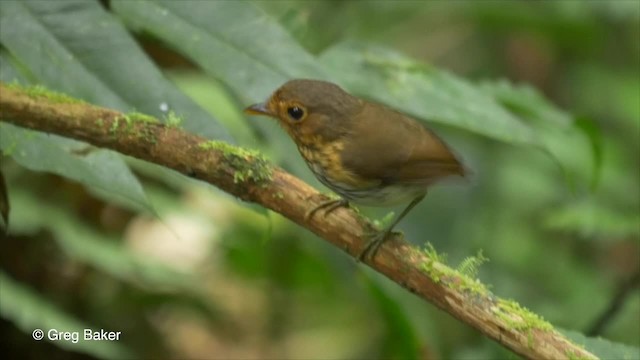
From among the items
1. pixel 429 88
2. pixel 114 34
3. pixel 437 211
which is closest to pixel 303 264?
pixel 437 211

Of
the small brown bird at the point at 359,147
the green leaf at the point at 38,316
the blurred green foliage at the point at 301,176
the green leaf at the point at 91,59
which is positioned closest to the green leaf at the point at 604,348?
the blurred green foliage at the point at 301,176

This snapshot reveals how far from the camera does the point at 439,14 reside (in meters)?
5.07

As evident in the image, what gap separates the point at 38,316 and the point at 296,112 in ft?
3.30

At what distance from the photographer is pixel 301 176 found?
2607mm

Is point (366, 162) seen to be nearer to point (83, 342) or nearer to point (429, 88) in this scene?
point (429, 88)

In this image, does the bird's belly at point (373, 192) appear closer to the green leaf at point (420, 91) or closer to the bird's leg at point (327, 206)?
the bird's leg at point (327, 206)

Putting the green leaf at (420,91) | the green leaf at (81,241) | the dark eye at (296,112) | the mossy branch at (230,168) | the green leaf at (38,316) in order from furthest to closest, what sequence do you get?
1. the green leaf at (81,241)
2. the green leaf at (38,316)
3. the green leaf at (420,91)
4. the dark eye at (296,112)
5. the mossy branch at (230,168)

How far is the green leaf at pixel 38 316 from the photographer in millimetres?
2789

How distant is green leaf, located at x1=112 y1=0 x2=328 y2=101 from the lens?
2.39m

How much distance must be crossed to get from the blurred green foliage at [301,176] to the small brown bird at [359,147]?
0.41ft

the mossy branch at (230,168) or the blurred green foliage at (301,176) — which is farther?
the blurred green foliage at (301,176)

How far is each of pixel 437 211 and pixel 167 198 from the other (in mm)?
903

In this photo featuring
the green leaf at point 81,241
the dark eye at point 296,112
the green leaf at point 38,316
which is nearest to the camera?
the dark eye at point 296,112

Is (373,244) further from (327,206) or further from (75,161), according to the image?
(75,161)
